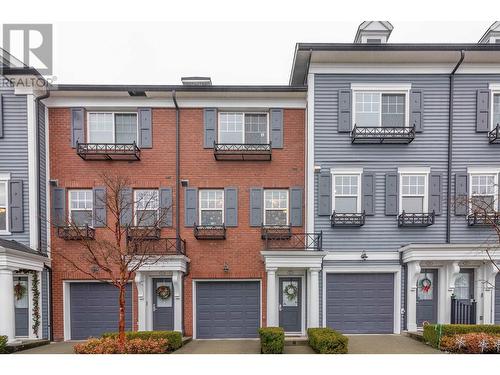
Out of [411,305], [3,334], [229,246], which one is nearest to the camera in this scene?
[3,334]

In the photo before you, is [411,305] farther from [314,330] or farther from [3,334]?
[3,334]

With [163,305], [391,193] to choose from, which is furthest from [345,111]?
[163,305]

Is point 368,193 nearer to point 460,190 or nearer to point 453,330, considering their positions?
point 460,190

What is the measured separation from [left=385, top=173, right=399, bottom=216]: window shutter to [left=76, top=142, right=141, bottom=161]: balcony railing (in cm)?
914

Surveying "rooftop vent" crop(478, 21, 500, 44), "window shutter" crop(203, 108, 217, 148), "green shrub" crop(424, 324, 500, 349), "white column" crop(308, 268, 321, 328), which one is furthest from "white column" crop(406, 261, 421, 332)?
"rooftop vent" crop(478, 21, 500, 44)

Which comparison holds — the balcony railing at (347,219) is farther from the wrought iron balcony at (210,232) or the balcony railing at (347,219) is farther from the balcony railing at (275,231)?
the wrought iron balcony at (210,232)

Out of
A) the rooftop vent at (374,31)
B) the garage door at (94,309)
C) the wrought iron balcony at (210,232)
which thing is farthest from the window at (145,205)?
the rooftop vent at (374,31)

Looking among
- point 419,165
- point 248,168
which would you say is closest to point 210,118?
point 248,168

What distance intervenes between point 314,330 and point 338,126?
689 centimetres

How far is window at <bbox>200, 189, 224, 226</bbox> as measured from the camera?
38.9ft

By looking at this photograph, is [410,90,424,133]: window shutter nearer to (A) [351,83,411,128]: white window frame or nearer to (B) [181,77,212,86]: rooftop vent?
(A) [351,83,411,128]: white window frame

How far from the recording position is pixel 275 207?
11914mm

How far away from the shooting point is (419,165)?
11.1 m

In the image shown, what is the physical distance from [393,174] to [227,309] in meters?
7.83
